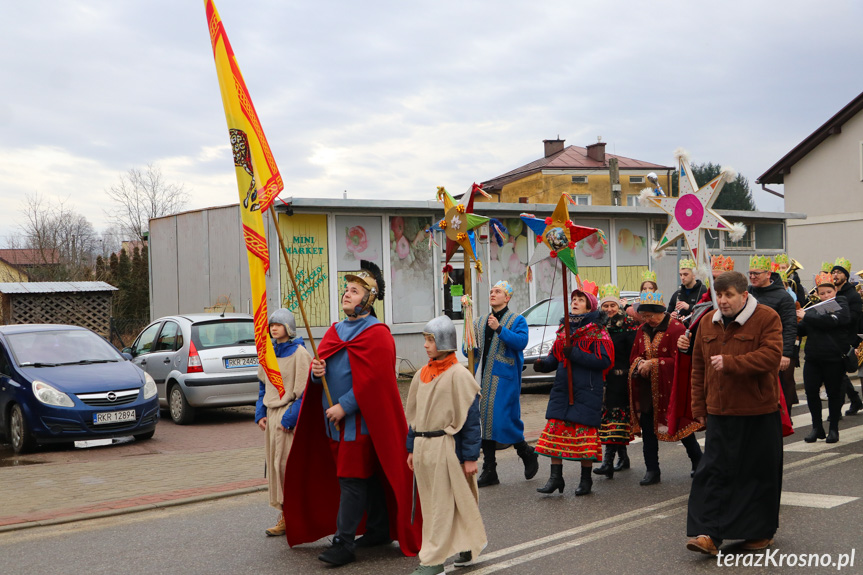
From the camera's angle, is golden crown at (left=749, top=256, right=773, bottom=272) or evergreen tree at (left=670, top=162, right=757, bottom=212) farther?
evergreen tree at (left=670, top=162, right=757, bottom=212)

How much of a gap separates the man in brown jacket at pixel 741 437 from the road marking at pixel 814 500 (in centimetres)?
140

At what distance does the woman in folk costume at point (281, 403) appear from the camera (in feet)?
21.6

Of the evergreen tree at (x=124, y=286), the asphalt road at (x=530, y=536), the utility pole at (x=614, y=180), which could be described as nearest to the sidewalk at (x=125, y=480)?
the asphalt road at (x=530, y=536)

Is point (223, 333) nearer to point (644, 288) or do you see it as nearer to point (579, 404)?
point (644, 288)

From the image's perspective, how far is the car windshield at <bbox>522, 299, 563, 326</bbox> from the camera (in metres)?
16.2

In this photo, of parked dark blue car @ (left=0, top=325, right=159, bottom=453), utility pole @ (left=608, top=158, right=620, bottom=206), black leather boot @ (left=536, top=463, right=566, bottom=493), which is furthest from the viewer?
utility pole @ (left=608, top=158, right=620, bottom=206)

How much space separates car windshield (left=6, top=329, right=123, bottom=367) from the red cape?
6.55m

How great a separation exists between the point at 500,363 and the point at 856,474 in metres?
3.34

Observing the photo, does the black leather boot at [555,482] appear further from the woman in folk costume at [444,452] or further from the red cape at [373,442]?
the woman in folk costume at [444,452]

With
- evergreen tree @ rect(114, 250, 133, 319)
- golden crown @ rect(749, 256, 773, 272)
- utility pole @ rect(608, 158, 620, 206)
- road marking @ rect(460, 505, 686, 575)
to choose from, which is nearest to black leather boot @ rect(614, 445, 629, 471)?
road marking @ rect(460, 505, 686, 575)

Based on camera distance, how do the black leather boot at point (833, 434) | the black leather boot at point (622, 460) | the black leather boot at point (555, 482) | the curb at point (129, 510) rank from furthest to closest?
the black leather boot at point (833, 434)
the black leather boot at point (622, 460)
the black leather boot at point (555, 482)
the curb at point (129, 510)

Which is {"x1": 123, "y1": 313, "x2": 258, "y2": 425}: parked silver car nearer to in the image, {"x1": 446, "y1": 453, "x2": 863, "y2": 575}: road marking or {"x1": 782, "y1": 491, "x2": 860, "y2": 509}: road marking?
{"x1": 446, "y1": 453, "x2": 863, "y2": 575}: road marking

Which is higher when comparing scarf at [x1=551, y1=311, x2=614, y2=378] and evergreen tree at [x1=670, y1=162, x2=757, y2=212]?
evergreen tree at [x1=670, y1=162, x2=757, y2=212]

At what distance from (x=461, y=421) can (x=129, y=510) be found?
151 inches
